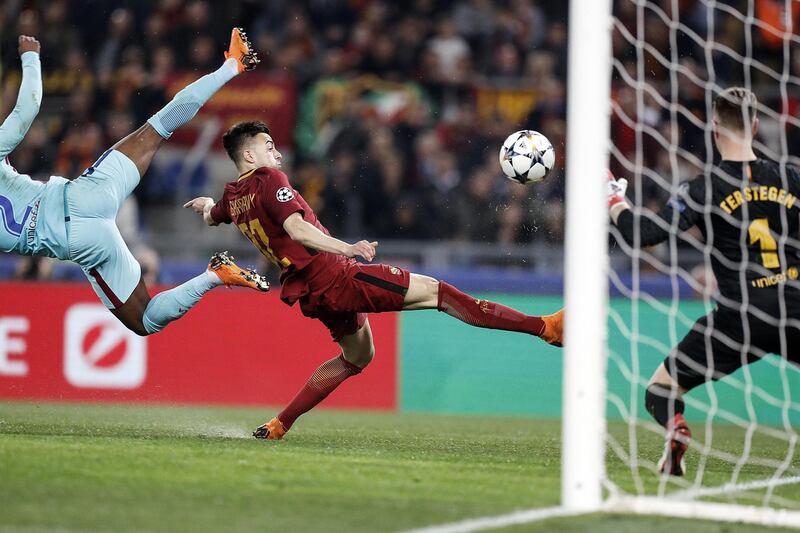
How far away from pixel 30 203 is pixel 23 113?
576 mm

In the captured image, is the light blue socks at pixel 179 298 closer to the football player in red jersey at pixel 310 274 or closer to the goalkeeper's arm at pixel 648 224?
the football player in red jersey at pixel 310 274

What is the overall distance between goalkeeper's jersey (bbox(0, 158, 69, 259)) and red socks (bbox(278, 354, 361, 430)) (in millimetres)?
1776

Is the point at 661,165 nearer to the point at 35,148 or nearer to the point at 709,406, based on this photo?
the point at 709,406

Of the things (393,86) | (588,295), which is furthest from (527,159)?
(393,86)

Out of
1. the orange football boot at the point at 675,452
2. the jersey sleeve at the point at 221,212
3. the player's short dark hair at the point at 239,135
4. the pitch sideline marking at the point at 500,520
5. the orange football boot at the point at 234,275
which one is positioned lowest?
the pitch sideline marking at the point at 500,520

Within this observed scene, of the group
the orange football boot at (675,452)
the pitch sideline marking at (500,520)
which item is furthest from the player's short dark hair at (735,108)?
the pitch sideline marking at (500,520)

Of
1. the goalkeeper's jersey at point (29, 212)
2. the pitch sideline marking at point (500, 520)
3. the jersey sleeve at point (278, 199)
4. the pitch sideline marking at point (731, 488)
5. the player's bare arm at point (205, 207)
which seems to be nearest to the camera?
the pitch sideline marking at point (500, 520)

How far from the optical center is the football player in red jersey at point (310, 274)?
7.61 meters

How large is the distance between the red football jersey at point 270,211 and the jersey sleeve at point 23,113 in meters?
1.29

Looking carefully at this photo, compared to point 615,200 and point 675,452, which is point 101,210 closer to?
point 615,200

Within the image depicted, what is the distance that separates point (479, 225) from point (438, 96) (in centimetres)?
238

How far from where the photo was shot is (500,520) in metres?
4.95

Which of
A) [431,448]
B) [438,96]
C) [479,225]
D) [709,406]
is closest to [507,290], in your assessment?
[479,225]

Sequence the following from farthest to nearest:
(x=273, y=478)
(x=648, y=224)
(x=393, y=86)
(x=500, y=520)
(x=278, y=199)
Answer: (x=393, y=86) < (x=278, y=199) < (x=648, y=224) < (x=273, y=478) < (x=500, y=520)
